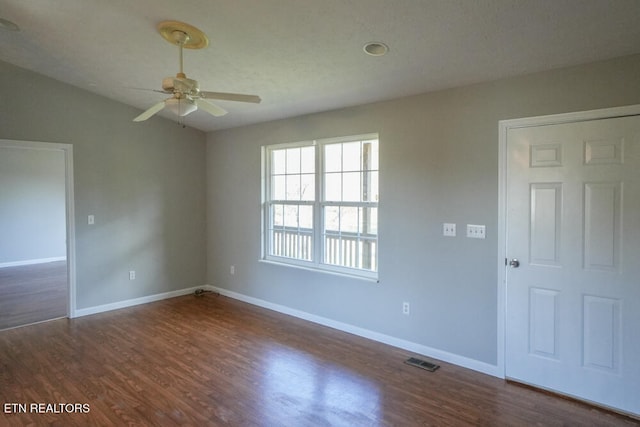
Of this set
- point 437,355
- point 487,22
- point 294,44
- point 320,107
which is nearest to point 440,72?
point 487,22

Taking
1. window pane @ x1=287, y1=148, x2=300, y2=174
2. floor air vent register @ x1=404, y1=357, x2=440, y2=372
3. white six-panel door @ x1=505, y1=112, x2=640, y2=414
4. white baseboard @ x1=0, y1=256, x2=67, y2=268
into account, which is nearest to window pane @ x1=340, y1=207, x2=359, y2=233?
window pane @ x1=287, y1=148, x2=300, y2=174

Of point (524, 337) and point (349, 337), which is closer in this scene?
point (524, 337)

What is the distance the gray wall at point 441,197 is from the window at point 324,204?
17cm

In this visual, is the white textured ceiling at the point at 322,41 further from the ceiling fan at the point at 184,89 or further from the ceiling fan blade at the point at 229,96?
the ceiling fan blade at the point at 229,96

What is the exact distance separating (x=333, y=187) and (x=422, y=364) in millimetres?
2072

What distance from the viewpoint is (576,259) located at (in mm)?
2711

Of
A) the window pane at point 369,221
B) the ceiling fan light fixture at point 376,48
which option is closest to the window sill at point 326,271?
the window pane at point 369,221

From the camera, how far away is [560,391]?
278 centimetres

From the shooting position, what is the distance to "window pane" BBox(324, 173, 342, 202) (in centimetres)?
417

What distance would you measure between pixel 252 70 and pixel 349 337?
2.85 meters

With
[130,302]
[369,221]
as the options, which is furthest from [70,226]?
[369,221]

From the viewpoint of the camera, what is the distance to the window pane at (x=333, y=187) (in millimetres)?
4172

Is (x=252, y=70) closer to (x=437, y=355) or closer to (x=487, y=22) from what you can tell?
(x=487, y=22)

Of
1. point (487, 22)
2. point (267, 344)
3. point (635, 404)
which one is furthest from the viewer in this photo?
point (267, 344)
